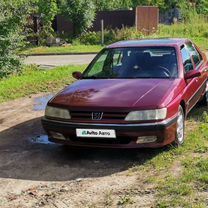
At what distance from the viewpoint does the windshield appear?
735 cm

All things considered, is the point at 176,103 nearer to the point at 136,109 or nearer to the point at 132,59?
the point at 136,109

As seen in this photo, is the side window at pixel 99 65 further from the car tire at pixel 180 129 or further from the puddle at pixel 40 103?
the puddle at pixel 40 103

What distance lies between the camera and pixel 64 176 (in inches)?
233

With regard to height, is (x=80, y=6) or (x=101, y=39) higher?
(x=80, y=6)

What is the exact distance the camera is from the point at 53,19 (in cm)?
3156

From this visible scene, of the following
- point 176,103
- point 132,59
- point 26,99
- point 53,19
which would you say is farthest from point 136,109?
point 53,19

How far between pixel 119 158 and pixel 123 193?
51.1 inches

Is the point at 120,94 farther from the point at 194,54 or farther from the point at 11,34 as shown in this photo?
the point at 11,34

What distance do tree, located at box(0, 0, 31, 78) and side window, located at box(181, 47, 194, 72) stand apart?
269 inches

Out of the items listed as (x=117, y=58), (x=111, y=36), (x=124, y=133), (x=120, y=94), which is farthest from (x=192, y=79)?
(x=111, y=36)

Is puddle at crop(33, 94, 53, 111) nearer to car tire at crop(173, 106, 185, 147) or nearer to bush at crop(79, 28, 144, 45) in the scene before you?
car tire at crop(173, 106, 185, 147)

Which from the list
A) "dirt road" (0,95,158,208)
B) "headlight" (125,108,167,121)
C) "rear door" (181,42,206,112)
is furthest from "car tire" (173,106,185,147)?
"headlight" (125,108,167,121)

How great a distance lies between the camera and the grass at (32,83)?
38.5ft

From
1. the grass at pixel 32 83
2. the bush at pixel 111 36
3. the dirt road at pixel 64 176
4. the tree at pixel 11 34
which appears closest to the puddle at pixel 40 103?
the grass at pixel 32 83
